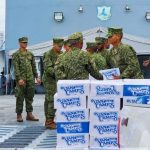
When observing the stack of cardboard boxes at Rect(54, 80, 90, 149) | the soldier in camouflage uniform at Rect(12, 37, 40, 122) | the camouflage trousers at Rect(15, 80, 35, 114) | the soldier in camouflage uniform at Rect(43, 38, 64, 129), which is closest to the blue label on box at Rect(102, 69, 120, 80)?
the stack of cardboard boxes at Rect(54, 80, 90, 149)

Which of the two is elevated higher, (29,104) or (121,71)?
(121,71)

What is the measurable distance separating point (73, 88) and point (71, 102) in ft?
0.56

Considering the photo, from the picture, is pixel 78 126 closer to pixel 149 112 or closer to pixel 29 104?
pixel 149 112

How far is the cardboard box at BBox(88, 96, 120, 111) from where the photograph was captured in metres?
6.30

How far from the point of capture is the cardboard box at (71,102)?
638 cm

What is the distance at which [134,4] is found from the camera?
2439cm

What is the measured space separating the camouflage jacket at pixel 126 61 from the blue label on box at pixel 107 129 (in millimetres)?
1263

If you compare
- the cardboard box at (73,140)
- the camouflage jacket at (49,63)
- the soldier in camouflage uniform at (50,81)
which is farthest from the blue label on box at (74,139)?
the camouflage jacket at (49,63)

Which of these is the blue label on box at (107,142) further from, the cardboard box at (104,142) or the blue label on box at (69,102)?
the blue label on box at (69,102)

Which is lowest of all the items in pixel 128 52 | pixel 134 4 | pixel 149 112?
pixel 149 112

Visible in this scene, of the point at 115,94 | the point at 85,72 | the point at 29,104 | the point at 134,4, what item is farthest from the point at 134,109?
the point at 134,4

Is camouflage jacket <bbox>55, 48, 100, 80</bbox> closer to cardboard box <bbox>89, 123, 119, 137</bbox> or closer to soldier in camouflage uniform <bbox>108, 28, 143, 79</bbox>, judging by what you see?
soldier in camouflage uniform <bbox>108, 28, 143, 79</bbox>

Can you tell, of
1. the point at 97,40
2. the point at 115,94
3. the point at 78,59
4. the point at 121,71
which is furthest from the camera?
the point at 97,40

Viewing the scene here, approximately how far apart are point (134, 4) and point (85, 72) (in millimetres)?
17590
